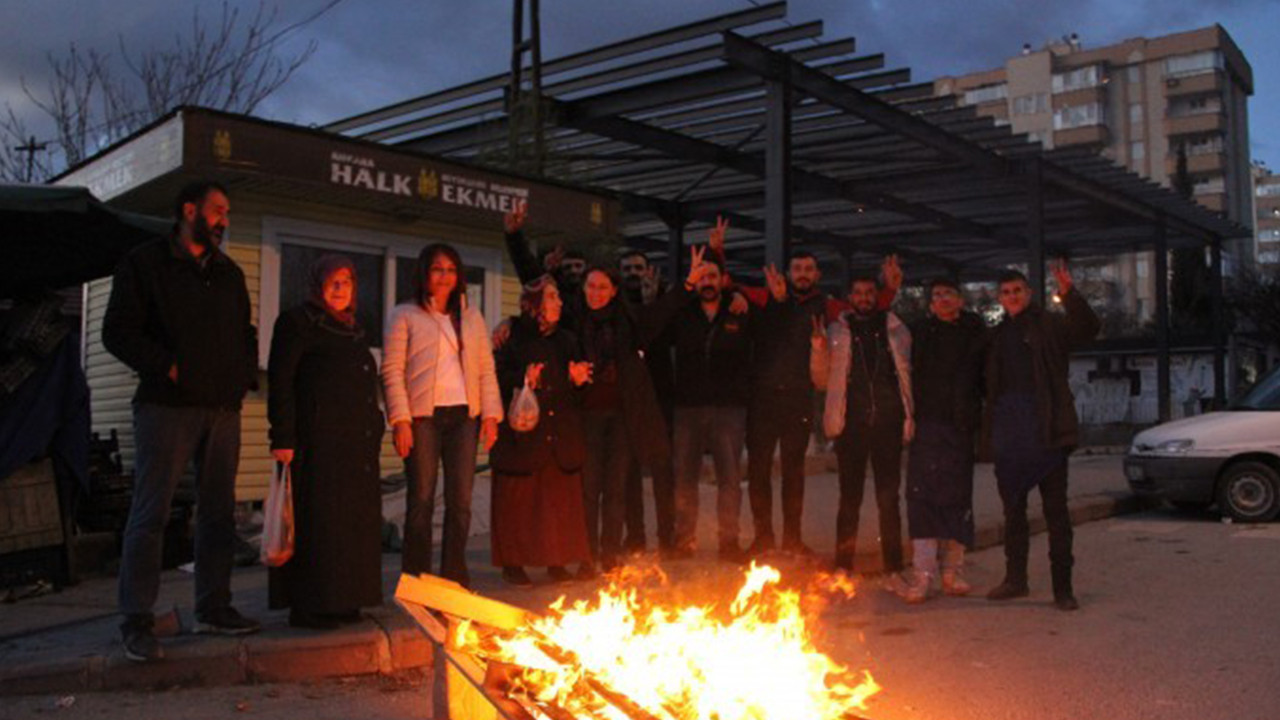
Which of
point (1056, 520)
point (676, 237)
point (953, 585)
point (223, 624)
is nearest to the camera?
point (223, 624)

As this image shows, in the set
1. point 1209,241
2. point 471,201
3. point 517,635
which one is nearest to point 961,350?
point 517,635

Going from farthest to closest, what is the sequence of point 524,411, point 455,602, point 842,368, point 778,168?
1. point 778,168
2. point 842,368
3. point 524,411
4. point 455,602

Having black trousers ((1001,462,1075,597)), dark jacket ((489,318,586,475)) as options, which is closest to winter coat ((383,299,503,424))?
dark jacket ((489,318,586,475))

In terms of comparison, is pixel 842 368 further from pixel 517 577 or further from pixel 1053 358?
pixel 517 577

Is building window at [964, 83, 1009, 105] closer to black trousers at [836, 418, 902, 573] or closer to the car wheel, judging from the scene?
the car wheel

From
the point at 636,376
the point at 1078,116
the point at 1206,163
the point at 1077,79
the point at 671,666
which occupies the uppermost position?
the point at 1077,79

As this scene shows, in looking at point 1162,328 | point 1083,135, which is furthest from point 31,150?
point 1083,135

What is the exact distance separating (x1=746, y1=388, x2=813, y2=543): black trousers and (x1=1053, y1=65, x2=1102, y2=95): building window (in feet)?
282

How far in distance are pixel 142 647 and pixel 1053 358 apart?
5243mm

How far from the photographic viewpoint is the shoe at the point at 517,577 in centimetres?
668

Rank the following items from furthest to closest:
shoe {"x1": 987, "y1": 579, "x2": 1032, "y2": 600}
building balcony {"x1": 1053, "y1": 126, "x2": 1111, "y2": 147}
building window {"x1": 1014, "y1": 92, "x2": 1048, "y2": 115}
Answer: building window {"x1": 1014, "y1": 92, "x2": 1048, "y2": 115}, building balcony {"x1": 1053, "y1": 126, "x2": 1111, "y2": 147}, shoe {"x1": 987, "y1": 579, "x2": 1032, "y2": 600}

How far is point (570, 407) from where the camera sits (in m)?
6.76

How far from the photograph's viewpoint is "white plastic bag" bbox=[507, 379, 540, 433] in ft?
21.3

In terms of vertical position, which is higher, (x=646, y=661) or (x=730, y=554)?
(x=646, y=661)
